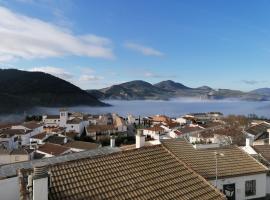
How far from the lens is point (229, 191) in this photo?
1742 cm

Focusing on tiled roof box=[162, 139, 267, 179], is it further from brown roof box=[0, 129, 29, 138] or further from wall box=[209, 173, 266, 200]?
brown roof box=[0, 129, 29, 138]

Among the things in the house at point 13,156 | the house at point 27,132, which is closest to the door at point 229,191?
the house at point 13,156

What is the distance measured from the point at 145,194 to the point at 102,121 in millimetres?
115503

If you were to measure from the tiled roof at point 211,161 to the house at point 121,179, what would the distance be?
193 cm

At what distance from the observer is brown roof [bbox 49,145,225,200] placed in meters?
11.9

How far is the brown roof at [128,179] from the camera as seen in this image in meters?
11.9

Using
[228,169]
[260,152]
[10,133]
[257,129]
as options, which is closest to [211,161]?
[228,169]

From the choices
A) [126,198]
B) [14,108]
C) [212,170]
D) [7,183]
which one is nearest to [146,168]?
[126,198]

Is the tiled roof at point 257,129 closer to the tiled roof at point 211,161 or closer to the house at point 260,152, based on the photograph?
the house at point 260,152

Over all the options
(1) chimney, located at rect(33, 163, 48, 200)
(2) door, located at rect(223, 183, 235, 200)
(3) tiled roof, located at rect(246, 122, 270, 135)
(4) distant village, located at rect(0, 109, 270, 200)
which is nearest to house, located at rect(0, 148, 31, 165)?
(4) distant village, located at rect(0, 109, 270, 200)

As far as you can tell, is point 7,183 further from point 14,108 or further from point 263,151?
point 14,108

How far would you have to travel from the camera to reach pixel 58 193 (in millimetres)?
11312

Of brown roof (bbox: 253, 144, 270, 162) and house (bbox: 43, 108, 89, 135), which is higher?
brown roof (bbox: 253, 144, 270, 162)

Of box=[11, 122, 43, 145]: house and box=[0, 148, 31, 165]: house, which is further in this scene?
box=[11, 122, 43, 145]: house
